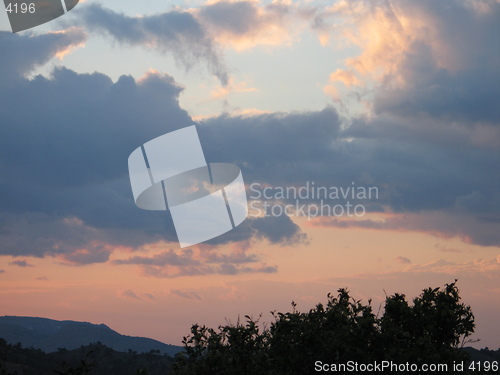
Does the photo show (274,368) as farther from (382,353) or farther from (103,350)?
(103,350)

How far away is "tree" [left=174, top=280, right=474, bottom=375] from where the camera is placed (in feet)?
105

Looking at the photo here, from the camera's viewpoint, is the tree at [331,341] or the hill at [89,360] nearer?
the tree at [331,341]

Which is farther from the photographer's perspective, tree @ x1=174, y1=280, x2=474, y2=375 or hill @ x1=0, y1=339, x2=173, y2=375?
hill @ x1=0, y1=339, x2=173, y2=375

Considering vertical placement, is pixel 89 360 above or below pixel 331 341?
below

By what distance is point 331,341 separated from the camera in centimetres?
3198

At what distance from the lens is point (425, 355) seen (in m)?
32.5

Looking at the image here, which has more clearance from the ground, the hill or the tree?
the tree

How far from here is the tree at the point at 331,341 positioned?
32.0 meters

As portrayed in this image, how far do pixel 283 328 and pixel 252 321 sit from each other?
1746 mm

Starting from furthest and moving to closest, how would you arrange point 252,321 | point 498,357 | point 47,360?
1. point 47,360
2. point 498,357
3. point 252,321

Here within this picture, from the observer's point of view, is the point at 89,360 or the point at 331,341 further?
the point at 89,360

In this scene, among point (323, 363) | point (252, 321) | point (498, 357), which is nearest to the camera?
point (323, 363)

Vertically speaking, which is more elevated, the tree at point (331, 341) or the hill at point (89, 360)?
the tree at point (331, 341)

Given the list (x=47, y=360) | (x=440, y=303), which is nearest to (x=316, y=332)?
(x=440, y=303)
